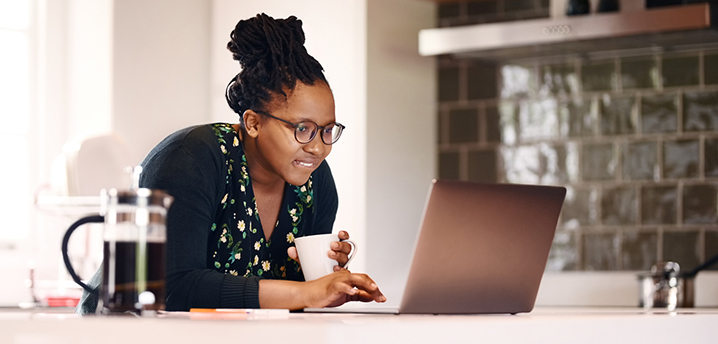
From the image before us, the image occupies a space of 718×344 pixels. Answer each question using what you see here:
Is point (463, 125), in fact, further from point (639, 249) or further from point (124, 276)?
point (124, 276)

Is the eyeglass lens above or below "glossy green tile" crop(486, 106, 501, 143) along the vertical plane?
below

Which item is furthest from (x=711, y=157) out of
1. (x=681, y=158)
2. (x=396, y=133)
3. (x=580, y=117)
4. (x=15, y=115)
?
(x=15, y=115)

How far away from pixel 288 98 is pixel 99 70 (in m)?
1.99

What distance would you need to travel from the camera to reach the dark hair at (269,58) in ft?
5.08

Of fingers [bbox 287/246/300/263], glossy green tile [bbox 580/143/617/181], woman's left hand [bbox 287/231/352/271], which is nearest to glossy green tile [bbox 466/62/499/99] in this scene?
glossy green tile [bbox 580/143/617/181]

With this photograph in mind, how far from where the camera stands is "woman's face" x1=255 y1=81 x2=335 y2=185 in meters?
1.54

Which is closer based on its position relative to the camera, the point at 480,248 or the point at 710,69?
the point at 480,248

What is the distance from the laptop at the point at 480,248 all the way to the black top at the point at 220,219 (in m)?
0.28

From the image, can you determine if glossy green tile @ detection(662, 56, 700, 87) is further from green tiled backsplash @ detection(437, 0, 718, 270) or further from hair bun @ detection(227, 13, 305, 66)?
hair bun @ detection(227, 13, 305, 66)

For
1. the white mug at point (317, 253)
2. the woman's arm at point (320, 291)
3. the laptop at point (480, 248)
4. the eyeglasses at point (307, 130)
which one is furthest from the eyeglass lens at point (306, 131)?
the laptop at point (480, 248)

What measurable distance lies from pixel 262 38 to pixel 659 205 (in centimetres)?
199

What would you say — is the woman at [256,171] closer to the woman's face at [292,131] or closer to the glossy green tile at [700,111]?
the woman's face at [292,131]

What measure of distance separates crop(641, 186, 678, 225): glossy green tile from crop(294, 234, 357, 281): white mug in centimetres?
202

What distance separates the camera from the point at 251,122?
159 centimetres
